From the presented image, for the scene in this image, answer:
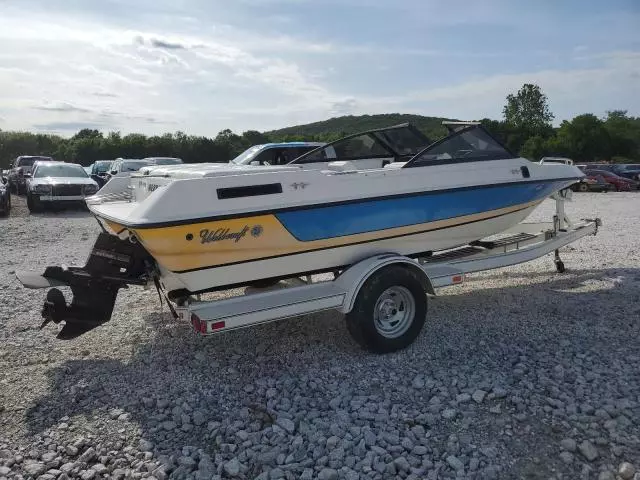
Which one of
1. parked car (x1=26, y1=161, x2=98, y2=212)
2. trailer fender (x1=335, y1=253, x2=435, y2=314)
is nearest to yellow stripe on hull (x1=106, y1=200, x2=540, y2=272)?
trailer fender (x1=335, y1=253, x2=435, y2=314)

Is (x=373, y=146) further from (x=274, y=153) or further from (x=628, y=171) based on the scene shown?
(x=628, y=171)

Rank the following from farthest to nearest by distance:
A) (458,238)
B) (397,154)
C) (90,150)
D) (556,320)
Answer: (90,150), (397,154), (458,238), (556,320)

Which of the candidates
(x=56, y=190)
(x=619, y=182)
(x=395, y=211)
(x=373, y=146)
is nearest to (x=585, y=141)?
(x=619, y=182)

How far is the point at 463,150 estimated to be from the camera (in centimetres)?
572

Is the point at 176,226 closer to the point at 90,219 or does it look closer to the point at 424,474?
the point at 424,474

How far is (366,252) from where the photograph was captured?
5086 millimetres

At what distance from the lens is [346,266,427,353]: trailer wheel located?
4.69 meters

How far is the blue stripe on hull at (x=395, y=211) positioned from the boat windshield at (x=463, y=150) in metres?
0.33

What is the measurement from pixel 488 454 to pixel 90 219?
13.4 m

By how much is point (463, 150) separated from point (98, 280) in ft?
12.0

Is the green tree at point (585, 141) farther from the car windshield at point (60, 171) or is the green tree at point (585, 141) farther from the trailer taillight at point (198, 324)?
the trailer taillight at point (198, 324)

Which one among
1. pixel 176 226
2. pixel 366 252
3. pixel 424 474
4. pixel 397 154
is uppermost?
pixel 397 154

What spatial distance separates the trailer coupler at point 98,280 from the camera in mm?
4559

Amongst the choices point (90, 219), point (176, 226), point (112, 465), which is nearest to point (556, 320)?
point (176, 226)
